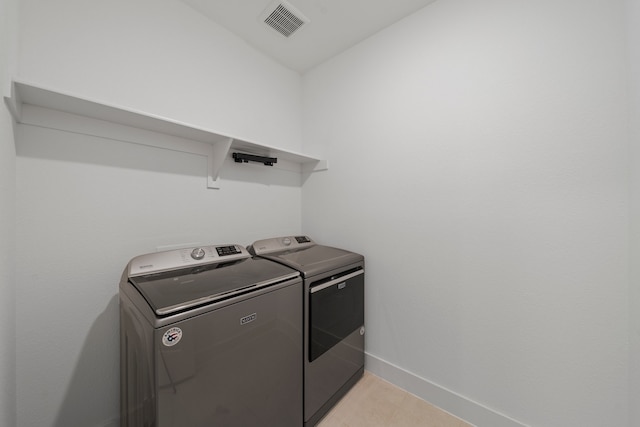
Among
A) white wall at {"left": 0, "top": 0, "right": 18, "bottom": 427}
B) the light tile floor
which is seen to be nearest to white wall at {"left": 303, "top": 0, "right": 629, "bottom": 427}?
the light tile floor

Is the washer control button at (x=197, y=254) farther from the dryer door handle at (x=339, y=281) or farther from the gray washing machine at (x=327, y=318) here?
the dryer door handle at (x=339, y=281)

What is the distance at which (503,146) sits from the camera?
1.23 metres

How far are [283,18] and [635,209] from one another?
7.26ft

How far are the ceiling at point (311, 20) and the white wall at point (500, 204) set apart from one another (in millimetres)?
131

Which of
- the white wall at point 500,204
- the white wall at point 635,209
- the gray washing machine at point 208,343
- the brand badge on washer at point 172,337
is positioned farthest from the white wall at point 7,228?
the white wall at point 635,209

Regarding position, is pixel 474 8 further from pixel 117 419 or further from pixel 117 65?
pixel 117 419

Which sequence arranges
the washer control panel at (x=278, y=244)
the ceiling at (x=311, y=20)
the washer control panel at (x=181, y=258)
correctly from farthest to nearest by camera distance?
the washer control panel at (x=278, y=244) → the ceiling at (x=311, y=20) → the washer control panel at (x=181, y=258)

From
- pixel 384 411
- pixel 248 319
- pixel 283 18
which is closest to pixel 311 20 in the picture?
pixel 283 18

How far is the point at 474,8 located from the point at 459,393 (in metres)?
→ 2.34

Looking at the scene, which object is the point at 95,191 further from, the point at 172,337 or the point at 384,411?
the point at 384,411

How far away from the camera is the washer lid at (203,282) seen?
82 centimetres

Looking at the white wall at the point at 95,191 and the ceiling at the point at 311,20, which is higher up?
the ceiling at the point at 311,20

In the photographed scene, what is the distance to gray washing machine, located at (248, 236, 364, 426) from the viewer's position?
1271 millimetres

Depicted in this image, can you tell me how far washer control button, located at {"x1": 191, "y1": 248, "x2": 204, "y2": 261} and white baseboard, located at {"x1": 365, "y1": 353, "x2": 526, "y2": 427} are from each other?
1.47 meters
